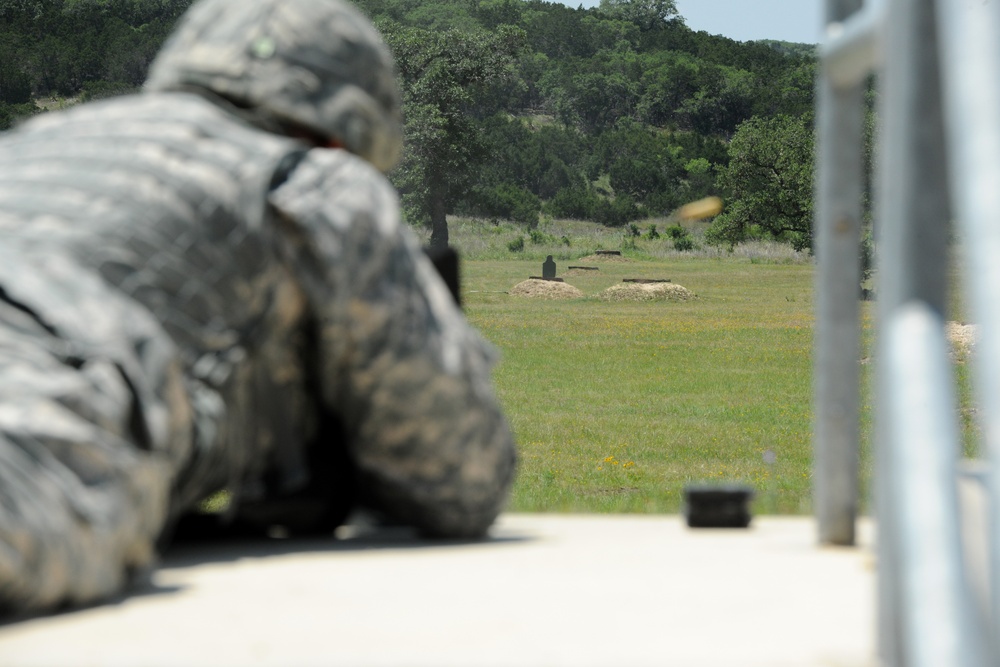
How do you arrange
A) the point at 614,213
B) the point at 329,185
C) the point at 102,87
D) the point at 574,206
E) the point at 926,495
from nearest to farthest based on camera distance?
the point at 926,495, the point at 329,185, the point at 102,87, the point at 614,213, the point at 574,206

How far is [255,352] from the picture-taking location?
3480 mm

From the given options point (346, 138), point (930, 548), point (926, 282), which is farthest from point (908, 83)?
point (346, 138)

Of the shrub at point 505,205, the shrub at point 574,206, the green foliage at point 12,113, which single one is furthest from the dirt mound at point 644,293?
the shrub at point 574,206

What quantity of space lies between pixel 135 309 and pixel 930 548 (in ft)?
6.12

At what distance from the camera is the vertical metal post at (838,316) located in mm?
3820

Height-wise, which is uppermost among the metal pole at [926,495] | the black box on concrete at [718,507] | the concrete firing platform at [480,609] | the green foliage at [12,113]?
the green foliage at [12,113]

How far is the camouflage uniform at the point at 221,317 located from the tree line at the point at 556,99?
154 ft

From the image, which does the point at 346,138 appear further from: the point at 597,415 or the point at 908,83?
the point at 597,415

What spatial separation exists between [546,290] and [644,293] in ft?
7.45

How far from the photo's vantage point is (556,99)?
120m

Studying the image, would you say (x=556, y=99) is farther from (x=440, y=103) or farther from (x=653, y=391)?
(x=653, y=391)

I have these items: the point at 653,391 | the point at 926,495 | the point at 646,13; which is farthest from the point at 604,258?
the point at 646,13

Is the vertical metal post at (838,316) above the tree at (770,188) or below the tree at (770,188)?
below

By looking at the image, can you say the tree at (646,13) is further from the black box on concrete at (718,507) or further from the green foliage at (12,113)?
the black box on concrete at (718,507)
